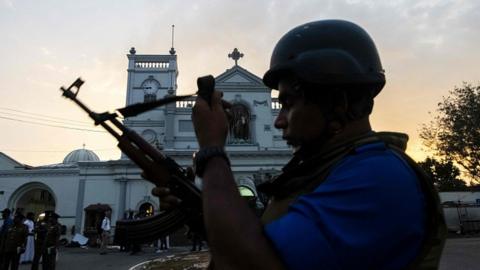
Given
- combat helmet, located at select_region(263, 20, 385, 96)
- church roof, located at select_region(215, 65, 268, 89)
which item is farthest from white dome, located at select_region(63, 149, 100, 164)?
combat helmet, located at select_region(263, 20, 385, 96)

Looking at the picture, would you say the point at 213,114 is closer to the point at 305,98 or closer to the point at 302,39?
the point at 305,98

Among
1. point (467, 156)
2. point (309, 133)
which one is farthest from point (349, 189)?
point (467, 156)

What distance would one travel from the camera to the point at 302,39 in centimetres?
119

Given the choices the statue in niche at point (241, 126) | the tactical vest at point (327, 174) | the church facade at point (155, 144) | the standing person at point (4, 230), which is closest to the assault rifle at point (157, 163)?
the tactical vest at point (327, 174)

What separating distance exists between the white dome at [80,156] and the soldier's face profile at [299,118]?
43.1 m

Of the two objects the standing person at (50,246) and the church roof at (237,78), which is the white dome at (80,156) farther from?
the standing person at (50,246)

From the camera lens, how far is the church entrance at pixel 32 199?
30.9 m

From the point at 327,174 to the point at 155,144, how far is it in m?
27.1

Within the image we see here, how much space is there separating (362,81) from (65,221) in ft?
107

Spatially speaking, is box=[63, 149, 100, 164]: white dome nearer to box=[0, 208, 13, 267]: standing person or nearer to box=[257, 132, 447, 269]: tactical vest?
box=[0, 208, 13, 267]: standing person

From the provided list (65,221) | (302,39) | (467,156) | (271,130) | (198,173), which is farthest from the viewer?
(271,130)

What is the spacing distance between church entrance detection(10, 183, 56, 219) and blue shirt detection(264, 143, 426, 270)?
96.7 ft

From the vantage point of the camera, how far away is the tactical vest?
0.89 m

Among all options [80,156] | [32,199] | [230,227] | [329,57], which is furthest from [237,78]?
[230,227]
